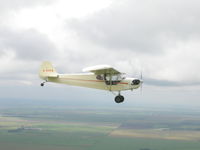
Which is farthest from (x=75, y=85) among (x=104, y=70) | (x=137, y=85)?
(x=137, y=85)

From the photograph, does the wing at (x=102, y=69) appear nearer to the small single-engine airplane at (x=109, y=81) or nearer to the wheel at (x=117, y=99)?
the small single-engine airplane at (x=109, y=81)

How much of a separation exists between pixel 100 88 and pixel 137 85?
3964 millimetres

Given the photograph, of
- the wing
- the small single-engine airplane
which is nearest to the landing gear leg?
the small single-engine airplane

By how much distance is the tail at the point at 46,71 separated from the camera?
1441 inches

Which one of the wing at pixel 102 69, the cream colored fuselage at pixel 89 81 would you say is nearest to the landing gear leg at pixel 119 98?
the cream colored fuselage at pixel 89 81

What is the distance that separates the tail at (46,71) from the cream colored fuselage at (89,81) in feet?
1.38

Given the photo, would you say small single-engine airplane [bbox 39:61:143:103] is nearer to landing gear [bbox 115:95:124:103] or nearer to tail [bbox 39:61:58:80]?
landing gear [bbox 115:95:124:103]

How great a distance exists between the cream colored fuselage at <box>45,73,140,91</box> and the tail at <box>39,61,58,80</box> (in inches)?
16.6

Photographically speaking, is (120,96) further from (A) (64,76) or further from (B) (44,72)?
(B) (44,72)

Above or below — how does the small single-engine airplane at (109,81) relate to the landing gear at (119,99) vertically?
above

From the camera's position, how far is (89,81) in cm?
3500

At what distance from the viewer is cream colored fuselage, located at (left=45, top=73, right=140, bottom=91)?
34.1 meters

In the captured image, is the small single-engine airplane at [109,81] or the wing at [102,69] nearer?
the wing at [102,69]

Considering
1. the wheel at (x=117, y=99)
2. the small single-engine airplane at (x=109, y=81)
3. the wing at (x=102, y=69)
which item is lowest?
the wheel at (x=117, y=99)
